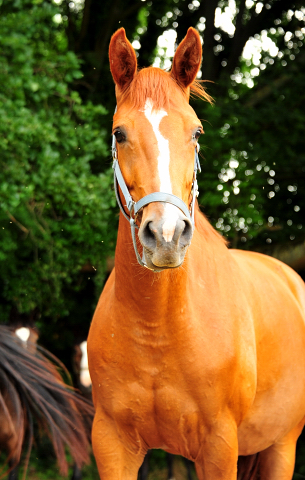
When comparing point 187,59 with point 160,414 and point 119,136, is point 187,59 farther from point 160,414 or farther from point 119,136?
point 160,414

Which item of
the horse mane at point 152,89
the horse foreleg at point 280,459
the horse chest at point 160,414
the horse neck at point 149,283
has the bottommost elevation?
the horse foreleg at point 280,459

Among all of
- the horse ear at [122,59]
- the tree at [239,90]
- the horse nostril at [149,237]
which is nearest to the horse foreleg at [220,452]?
the horse nostril at [149,237]

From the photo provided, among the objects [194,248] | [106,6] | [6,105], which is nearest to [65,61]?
[6,105]

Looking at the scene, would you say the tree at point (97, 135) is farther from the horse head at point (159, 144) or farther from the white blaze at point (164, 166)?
the white blaze at point (164, 166)

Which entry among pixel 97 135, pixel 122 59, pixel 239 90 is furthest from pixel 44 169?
pixel 239 90

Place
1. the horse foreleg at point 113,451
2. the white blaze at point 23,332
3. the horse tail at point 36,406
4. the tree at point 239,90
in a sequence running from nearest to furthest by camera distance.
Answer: the horse foreleg at point 113,451
the horse tail at point 36,406
the white blaze at point 23,332
the tree at point 239,90

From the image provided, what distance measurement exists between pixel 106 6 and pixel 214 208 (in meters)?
3.61

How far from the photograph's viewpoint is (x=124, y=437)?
2.14m

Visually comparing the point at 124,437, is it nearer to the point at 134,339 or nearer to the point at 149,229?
the point at 134,339

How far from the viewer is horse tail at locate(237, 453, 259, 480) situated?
9.78 feet

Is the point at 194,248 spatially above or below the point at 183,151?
below

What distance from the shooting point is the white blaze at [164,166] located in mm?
1556

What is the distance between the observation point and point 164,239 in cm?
154

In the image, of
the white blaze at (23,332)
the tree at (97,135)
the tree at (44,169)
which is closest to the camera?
the tree at (44,169)
